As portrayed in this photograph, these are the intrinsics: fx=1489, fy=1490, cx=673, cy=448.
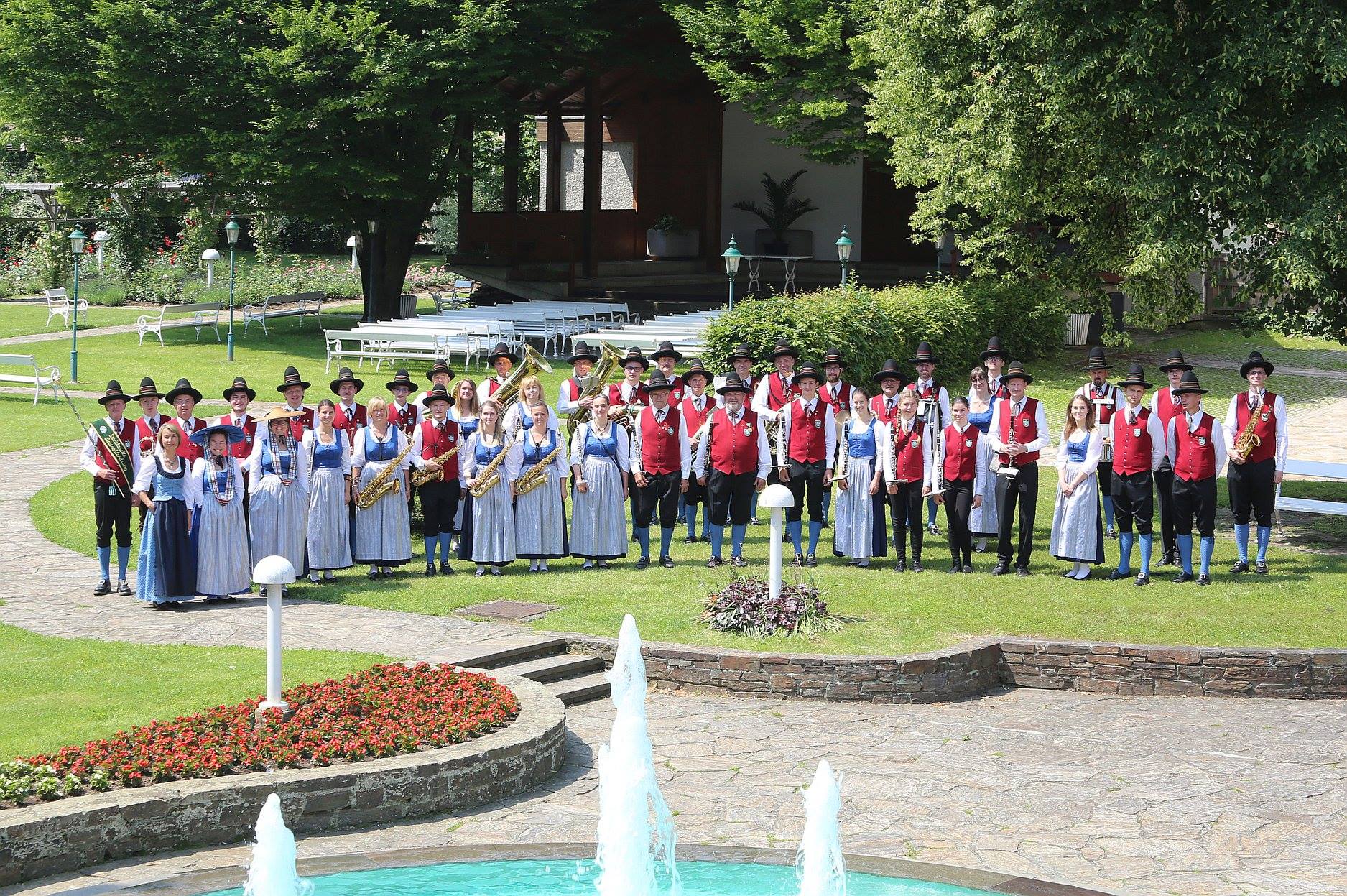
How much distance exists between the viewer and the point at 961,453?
13641 mm

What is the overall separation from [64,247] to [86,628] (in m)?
32.8

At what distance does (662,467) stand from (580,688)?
364cm

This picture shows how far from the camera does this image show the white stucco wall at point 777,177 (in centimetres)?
3853

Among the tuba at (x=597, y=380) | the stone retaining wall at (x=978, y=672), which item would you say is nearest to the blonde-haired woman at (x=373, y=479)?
the tuba at (x=597, y=380)

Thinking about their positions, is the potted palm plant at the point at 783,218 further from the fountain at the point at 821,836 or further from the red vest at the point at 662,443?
the fountain at the point at 821,836

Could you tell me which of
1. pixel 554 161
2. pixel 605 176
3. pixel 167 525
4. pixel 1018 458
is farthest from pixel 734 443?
pixel 605 176

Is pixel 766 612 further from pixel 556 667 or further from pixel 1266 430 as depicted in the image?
pixel 1266 430

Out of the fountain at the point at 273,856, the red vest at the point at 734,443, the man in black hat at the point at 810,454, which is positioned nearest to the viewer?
the fountain at the point at 273,856

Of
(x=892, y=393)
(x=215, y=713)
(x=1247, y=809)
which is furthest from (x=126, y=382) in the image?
(x=1247, y=809)

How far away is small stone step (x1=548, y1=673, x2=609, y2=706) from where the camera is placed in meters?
10.7

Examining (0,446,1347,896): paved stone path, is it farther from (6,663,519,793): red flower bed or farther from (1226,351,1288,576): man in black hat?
(1226,351,1288,576): man in black hat

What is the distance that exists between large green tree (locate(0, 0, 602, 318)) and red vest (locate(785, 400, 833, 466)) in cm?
1605

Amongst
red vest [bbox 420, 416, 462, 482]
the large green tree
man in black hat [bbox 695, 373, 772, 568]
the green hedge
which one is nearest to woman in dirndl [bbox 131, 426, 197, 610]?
red vest [bbox 420, 416, 462, 482]

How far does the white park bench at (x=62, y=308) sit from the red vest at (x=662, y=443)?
23445 mm
